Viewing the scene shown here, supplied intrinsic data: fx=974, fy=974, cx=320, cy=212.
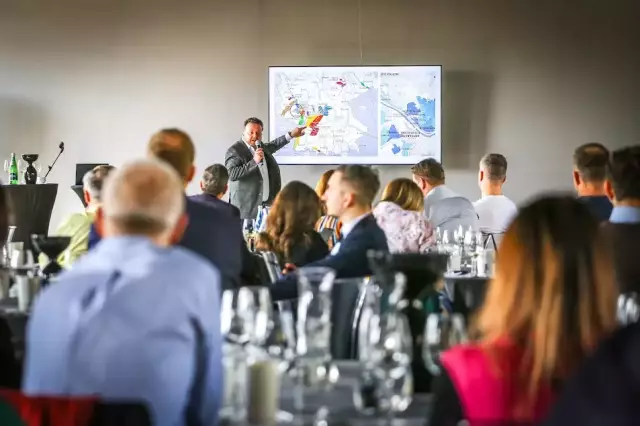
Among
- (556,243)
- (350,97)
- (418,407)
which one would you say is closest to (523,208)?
(556,243)

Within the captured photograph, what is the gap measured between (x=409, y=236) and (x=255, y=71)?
5.49m

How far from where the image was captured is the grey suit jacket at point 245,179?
9.72 metres

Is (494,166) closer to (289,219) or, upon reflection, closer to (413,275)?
(289,219)

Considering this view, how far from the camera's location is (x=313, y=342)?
2.59m

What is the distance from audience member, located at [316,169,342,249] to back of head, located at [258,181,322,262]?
1.18m

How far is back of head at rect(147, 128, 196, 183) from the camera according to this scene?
3594 mm

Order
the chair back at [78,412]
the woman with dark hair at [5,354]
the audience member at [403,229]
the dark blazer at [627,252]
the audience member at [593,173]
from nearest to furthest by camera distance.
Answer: the chair back at [78,412]
the woman with dark hair at [5,354]
the dark blazer at [627,252]
the audience member at [593,173]
the audience member at [403,229]

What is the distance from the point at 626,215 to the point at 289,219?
5.65 feet

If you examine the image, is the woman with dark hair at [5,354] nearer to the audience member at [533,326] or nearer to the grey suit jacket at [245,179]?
the audience member at [533,326]

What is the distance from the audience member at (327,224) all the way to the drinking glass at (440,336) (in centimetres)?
357

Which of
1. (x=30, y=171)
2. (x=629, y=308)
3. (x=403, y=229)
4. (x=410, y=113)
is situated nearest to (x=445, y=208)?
(x=403, y=229)

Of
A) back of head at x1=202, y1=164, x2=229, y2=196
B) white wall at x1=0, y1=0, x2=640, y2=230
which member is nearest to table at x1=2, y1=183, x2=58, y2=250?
white wall at x1=0, y1=0, x2=640, y2=230

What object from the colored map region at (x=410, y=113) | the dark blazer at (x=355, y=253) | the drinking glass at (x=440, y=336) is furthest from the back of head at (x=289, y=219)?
the colored map region at (x=410, y=113)

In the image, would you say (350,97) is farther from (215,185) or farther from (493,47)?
(215,185)
